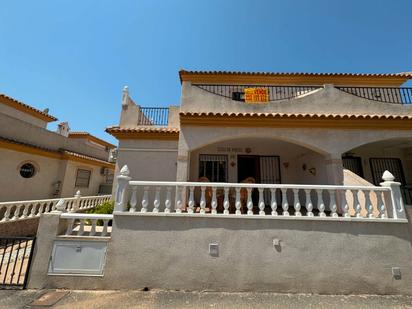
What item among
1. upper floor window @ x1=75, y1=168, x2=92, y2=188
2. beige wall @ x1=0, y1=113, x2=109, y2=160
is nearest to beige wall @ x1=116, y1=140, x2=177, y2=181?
beige wall @ x1=0, y1=113, x2=109, y2=160

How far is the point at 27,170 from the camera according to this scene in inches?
373

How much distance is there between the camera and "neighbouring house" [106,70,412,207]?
5961mm

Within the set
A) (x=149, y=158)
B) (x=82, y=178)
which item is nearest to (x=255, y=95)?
(x=149, y=158)

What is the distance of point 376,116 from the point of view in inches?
233

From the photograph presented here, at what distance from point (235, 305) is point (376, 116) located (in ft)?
23.1

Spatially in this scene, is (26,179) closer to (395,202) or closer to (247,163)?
(247,163)

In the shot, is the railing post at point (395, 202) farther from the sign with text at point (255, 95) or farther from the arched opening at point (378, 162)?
the sign with text at point (255, 95)

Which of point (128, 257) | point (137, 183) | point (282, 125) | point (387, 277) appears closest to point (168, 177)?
point (137, 183)

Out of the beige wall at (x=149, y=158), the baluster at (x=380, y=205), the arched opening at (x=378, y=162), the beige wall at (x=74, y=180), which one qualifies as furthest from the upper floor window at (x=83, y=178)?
the arched opening at (x=378, y=162)

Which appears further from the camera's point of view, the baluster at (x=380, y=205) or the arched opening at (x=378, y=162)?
the arched opening at (x=378, y=162)

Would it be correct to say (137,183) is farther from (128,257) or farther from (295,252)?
(295,252)

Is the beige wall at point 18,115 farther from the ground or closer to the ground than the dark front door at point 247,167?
farther from the ground

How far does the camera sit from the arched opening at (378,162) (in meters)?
8.16

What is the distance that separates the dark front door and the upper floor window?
1114cm
